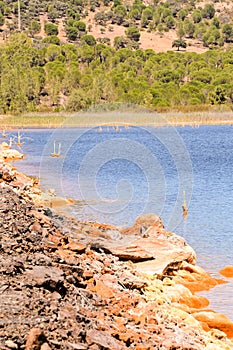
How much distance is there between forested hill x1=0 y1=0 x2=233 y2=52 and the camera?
403 ft

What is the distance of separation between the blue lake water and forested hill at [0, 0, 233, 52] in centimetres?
7866

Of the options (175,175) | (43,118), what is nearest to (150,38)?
(43,118)

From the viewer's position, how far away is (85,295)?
22.6ft

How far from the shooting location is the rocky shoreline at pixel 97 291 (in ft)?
18.0

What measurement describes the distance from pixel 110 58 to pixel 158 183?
7596 centimetres

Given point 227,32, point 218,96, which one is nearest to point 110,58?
point 218,96

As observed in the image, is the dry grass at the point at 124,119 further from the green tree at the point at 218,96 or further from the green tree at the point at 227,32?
the green tree at the point at 227,32

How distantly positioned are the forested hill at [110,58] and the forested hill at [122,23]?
0.68 feet

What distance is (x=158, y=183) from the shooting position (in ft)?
74.1

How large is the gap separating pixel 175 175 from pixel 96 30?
358ft

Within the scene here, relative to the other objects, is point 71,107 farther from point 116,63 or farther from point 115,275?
point 115,275

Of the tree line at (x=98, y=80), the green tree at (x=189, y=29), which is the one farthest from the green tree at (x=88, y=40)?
the green tree at (x=189, y=29)

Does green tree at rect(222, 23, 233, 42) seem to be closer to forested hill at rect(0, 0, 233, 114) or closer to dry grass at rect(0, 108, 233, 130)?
forested hill at rect(0, 0, 233, 114)

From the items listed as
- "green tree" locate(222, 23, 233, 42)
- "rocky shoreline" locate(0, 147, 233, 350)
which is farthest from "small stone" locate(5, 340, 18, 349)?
"green tree" locate(222, 23, 233, 42)
